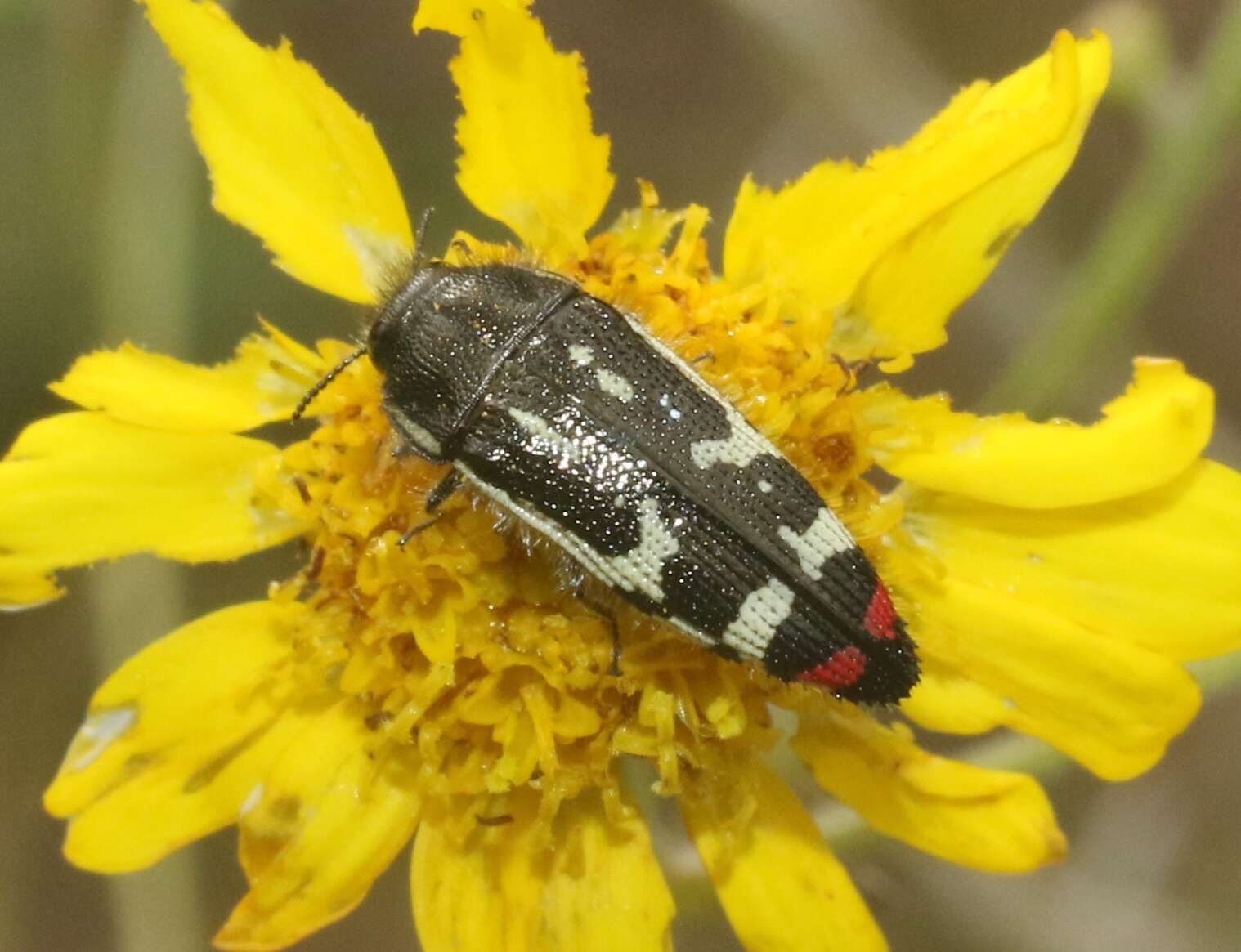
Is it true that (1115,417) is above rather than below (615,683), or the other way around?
above

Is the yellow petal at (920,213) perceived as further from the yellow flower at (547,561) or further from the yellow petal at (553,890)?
the yellow petal at (553,890)

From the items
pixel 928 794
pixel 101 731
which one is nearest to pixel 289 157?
pixel 101 731

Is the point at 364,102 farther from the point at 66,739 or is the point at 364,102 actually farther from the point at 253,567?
the point at 66,739

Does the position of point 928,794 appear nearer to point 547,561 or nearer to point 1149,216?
point 547,561

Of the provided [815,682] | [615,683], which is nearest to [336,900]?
[615,683]

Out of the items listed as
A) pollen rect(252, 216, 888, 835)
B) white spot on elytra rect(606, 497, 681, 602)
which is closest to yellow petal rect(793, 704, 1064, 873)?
pollen rect(252, 216, 888, 835)
